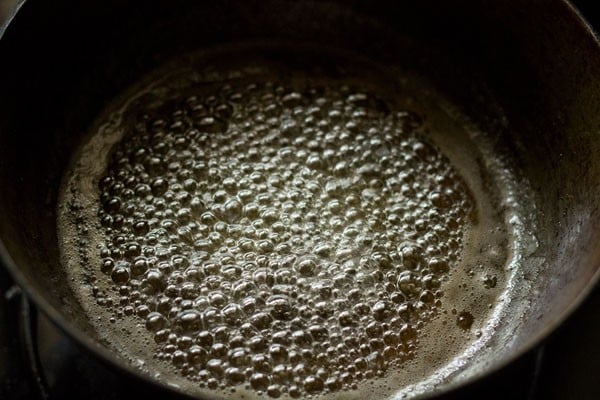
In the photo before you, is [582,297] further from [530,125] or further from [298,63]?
[298,63]

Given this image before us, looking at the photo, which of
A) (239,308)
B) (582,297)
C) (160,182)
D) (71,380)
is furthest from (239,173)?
(582,297)

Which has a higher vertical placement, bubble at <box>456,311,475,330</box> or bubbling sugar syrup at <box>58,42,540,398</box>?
bubbling sugar syrup at <box>58,42,540,398</box>

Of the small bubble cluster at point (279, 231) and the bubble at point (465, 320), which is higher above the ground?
the small bubble cluster at point (279, 231)

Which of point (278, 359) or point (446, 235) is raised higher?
point (446, 235)

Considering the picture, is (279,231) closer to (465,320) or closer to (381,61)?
(465,320)

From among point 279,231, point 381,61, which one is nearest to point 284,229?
point 279,231
